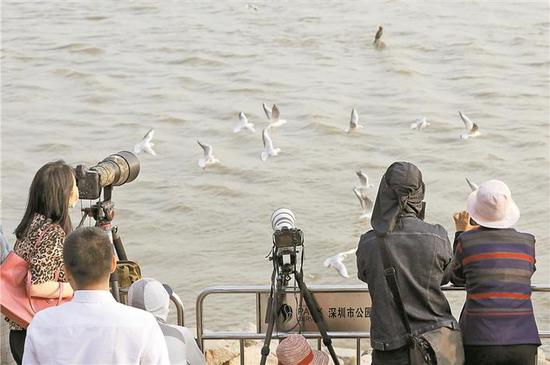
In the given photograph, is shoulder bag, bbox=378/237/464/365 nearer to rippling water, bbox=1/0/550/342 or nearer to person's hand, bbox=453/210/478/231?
person's hand, bbox=453/210/478/231

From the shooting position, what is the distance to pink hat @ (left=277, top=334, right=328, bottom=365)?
355cm

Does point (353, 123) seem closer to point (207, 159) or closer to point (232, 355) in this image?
point (207, 159)

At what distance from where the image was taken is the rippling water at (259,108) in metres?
11.8

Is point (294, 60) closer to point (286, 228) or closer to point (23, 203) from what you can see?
point (23, 203)

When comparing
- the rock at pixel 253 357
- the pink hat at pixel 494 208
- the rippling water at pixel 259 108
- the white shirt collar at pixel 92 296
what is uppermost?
the white shirt collar at pixel 92 296

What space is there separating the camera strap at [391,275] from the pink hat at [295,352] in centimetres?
34

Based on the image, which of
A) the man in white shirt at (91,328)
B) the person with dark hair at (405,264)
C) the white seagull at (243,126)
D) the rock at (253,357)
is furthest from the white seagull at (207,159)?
the man in white shirt at (91,328)

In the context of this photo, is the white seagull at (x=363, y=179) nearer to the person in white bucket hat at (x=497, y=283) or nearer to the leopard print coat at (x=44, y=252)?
the person in white bucket hat at (x=497, y=283)

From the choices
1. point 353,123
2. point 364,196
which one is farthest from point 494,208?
point 353,123

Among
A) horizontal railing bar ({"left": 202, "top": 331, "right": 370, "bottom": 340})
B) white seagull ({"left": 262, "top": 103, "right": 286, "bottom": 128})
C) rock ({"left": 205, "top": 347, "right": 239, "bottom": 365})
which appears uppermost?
horizontal railing bar ({"left": 202, "top": 331, "right": 370, "bottom": 340})

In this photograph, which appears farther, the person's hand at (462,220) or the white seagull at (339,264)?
the white seagull at (339,264)

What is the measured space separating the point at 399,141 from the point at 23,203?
16.1 ft

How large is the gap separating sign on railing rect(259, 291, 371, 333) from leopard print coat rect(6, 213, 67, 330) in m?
0.83

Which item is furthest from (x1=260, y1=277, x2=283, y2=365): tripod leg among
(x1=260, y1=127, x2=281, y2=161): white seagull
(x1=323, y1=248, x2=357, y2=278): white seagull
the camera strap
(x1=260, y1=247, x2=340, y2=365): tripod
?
(x1=260, y1=127, x2=281, y2=161): white seagull
